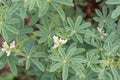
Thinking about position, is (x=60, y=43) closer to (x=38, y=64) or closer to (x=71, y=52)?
(x=71, y=52)

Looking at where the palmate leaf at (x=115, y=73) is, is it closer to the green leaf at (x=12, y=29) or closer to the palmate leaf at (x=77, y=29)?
the palmate leaf at (x=77, y=29)

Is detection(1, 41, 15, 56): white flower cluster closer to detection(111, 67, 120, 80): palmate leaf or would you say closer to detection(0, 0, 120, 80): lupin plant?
detection(0, 0, 120, 80): lupin plant

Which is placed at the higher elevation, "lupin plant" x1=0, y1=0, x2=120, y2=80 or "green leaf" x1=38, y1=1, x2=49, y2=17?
"green leaf" x1=38, y1=1, x2=49, y2=17

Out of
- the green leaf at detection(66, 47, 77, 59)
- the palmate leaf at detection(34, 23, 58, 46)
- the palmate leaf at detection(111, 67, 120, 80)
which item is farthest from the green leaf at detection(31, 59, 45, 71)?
the palmate leaf at detection(111, 67, 120, 80)

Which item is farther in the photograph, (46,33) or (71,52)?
(46,33)

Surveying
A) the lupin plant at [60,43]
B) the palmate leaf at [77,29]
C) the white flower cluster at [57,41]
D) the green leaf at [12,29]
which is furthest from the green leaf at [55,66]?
the green leaf at [12,29]

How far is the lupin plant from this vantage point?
215 centimetres

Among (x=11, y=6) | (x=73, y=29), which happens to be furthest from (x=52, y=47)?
(x=11, y=6)

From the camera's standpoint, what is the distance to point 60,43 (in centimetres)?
214

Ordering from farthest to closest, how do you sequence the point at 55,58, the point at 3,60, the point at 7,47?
the point at 3,60 < the point at 7,47 < the point at 55,58

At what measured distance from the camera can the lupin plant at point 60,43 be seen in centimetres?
215

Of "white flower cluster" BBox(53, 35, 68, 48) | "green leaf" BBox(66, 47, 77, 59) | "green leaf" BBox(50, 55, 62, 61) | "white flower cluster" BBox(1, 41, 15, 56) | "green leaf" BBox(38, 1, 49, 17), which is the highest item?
"green leaf" BBox(38, 1, 49, 17)

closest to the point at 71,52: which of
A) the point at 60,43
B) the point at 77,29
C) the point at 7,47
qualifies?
the point at 60,43

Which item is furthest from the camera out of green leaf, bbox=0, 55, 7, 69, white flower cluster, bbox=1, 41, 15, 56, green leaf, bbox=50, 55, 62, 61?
green leaf, bbox=0, 55, 7, 69
